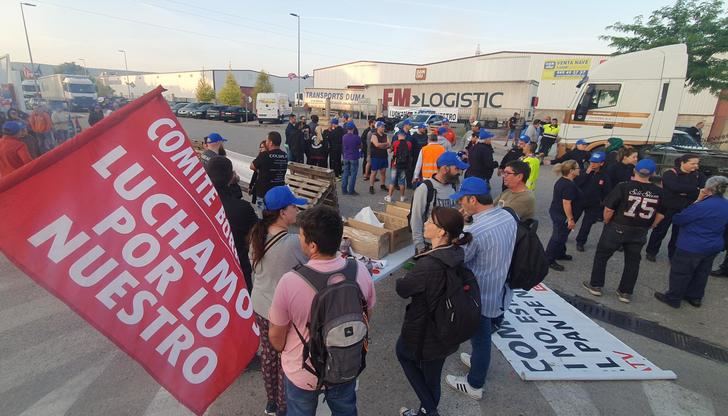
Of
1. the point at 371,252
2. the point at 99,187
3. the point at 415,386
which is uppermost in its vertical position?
the point at 99,187

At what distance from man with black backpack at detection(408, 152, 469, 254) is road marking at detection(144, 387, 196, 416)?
8.24 ft

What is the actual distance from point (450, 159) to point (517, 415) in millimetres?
2555

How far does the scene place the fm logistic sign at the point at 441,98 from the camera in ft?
118

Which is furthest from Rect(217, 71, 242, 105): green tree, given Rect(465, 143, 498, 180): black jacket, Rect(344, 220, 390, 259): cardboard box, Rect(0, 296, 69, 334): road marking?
Rect(344, 220, 390, 259): cardboard box

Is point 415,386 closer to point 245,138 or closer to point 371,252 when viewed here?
point 371,252

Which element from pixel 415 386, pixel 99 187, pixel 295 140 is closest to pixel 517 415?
pixel 415 386

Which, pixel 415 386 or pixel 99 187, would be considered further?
pixel 415 386

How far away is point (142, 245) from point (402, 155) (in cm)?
705

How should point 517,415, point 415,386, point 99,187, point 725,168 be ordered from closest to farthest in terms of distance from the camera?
point 99,187
point 415,386
point 517,415
point 725,168

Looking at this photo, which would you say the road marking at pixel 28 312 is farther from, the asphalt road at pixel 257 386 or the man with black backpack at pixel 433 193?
the man with black backpack at pixel 433 193

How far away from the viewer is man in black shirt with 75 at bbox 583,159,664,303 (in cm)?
425

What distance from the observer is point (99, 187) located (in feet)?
4.78

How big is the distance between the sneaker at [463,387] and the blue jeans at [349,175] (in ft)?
20.6

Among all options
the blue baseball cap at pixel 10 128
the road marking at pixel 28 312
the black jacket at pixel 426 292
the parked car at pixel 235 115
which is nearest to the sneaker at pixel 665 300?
the black jacket at pixel 426 292
